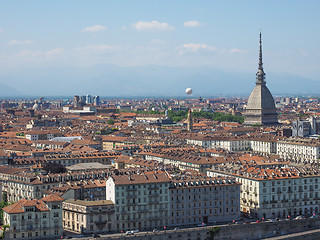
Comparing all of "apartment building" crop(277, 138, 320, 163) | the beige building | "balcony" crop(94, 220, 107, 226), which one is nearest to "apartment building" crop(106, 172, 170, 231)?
the beige building

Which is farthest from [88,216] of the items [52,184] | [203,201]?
[52,184]

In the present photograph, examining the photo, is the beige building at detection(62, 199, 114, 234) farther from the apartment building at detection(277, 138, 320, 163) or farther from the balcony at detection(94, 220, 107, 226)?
the apartment building at detection(277, 138, 320, 163)

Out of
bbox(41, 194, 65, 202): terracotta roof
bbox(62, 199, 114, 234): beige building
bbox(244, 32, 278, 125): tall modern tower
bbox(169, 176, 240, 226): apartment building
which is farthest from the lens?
bbox(244, 32, 278, 125): tall modern tower

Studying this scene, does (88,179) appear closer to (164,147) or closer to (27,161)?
(27,161)

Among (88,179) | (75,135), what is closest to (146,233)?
(88,179)

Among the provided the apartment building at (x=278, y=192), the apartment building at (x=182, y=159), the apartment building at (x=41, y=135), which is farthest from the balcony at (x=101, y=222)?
the apartment building at (x=41, y=135)

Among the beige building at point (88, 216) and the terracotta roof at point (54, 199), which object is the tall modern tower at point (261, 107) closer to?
the beige building at point (88, 216)
